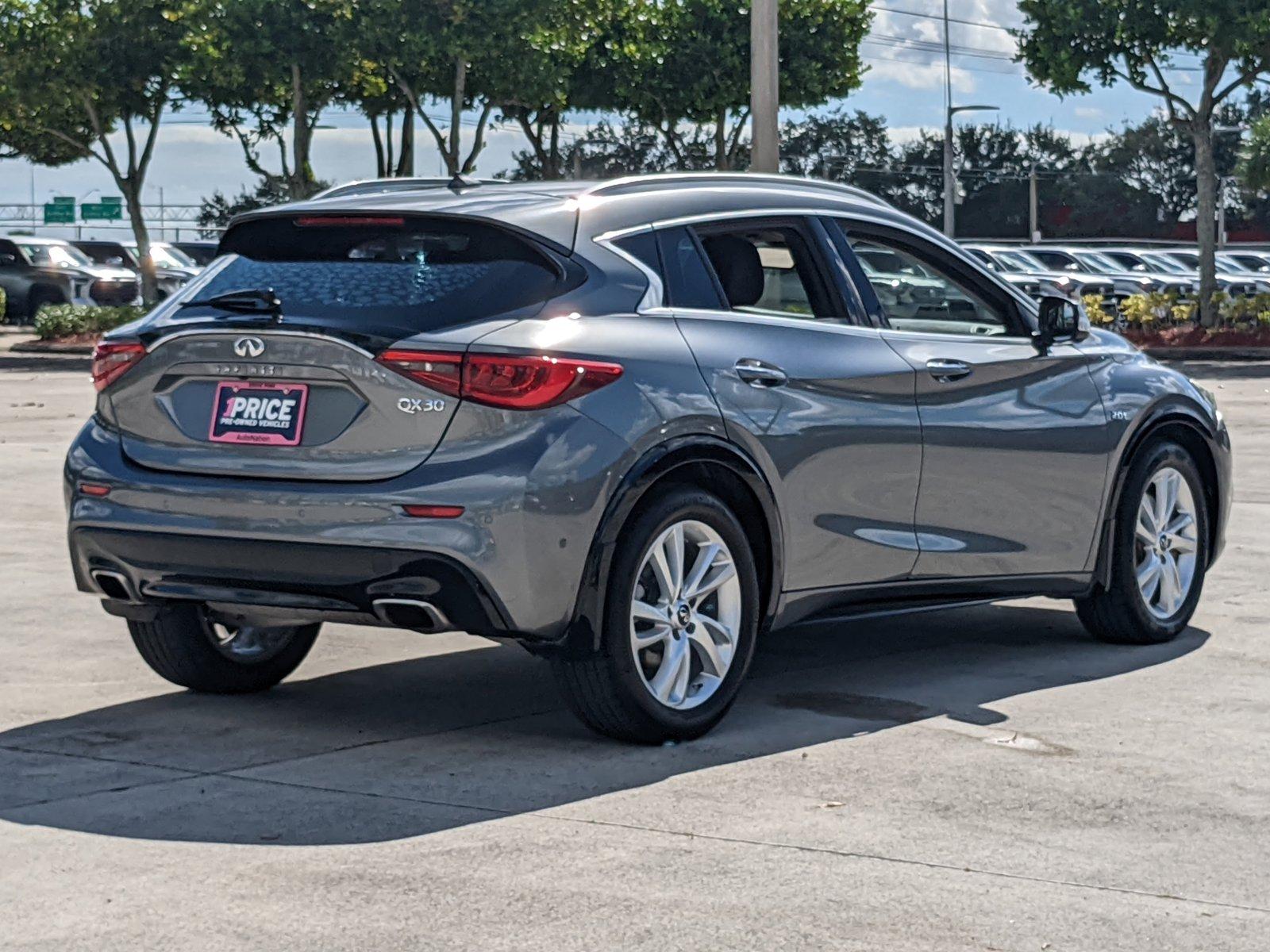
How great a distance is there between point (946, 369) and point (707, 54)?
35867mm

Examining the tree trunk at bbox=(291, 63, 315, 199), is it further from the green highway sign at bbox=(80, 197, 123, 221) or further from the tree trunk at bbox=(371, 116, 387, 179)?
the green highway sign at bbox=(80, 197, 123, 221)

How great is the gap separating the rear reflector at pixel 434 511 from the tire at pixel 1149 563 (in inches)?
122

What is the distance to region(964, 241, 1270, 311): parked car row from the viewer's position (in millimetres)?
37188

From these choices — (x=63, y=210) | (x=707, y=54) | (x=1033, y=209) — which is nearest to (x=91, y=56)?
(x=707, y=54)

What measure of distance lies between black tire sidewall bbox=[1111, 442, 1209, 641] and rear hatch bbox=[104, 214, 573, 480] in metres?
2.81

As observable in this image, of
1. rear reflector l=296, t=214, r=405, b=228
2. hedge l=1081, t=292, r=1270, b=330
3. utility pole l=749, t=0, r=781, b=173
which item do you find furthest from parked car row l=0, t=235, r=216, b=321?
rear reflector l=296, t=214, r=405, b=228

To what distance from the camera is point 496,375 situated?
19.5 ft

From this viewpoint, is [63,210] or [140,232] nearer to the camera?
[140,232]

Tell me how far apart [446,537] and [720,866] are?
131 centimetres

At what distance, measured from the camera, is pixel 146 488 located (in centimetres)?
631

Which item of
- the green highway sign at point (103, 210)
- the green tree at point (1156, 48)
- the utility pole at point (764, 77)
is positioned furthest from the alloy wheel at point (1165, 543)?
the green highway sign at point (103, 210)

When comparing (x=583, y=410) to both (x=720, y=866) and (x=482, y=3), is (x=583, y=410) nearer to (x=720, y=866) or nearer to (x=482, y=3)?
(x=720, y=866)

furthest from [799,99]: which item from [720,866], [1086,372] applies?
[720,866]

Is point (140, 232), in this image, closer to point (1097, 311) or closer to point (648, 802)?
point (1097, 311)
